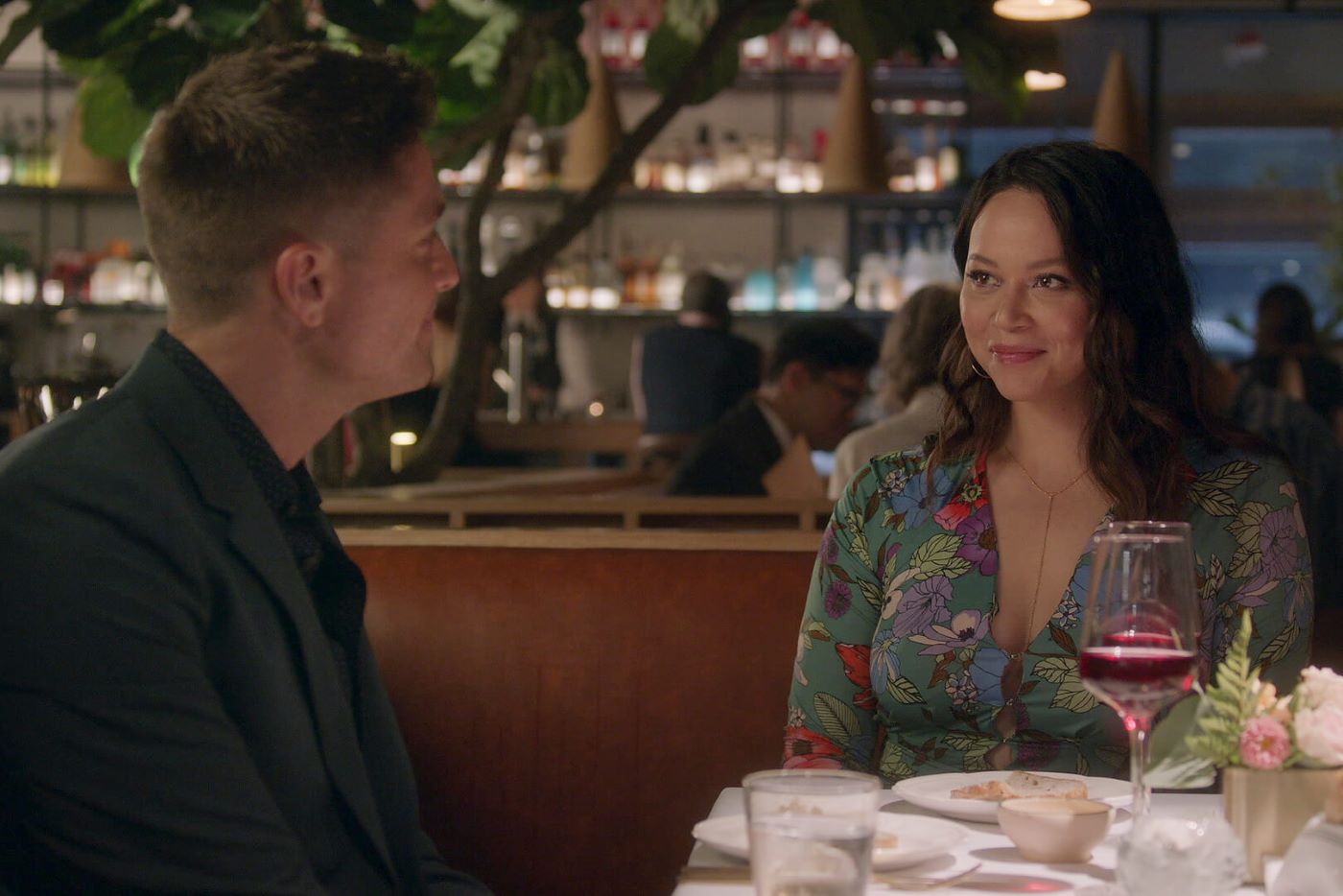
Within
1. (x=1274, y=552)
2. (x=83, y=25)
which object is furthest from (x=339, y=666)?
(x=83, y=25)

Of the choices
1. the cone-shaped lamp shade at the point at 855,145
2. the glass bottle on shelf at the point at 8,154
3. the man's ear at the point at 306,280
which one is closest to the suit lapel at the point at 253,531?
the man's ear at the point at 306,280

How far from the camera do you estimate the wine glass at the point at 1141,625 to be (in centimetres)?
119

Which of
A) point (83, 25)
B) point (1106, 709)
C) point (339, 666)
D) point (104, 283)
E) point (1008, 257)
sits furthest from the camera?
point (104, 283)

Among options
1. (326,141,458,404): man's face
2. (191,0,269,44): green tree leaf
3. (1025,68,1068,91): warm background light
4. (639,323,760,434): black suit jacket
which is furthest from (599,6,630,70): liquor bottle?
(326,141,458,404): man's face

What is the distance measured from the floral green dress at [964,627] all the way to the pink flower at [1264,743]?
2.10 ft

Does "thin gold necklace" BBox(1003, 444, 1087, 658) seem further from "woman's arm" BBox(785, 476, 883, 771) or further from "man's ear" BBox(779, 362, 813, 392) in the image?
"man's ear" BBox(779, 362, 813, 392)

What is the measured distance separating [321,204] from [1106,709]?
1048 millimetres

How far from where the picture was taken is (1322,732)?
3.92 feet

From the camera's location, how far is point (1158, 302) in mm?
2047

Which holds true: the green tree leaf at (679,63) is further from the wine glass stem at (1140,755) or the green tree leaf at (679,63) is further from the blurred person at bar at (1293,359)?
the blurred person at bar at (1293,359)

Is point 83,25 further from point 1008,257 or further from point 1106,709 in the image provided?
point 1106,709

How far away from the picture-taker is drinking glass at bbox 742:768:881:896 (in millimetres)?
1022

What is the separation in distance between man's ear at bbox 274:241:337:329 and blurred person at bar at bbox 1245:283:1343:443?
4.42 meters

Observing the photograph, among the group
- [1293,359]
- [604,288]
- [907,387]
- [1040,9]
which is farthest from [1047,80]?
[604,288]
